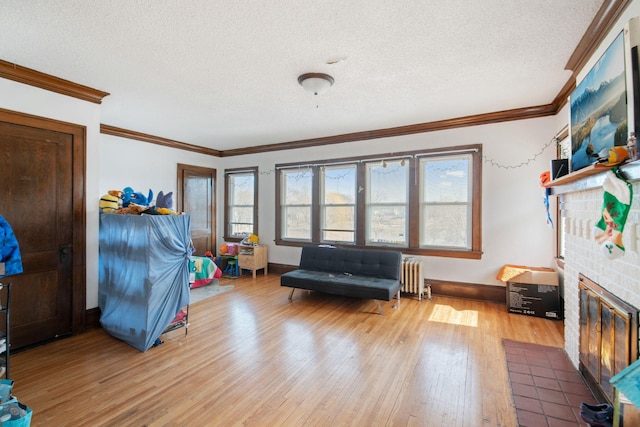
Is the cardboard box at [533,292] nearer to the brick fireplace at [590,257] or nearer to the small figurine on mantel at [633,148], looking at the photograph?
the brick fireplace at [590,257]

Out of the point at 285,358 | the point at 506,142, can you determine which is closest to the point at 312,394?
the point at 285,358

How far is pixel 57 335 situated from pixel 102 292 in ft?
1.78

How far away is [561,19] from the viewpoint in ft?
7.13

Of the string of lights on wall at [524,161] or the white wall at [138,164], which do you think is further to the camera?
the white wall at [138,164]

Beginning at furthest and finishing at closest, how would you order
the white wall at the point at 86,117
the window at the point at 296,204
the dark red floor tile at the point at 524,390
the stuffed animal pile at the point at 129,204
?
the window at the point at 296,204, the stuffed animal pile at the point at 129,204, the white wall at the point at 86,117, the dark red floor tile at the point at 524,390

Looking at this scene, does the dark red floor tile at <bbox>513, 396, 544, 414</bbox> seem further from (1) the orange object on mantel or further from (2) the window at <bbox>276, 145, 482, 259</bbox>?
(2) the window at <bbox>276, 145, 482, 259</bbox>

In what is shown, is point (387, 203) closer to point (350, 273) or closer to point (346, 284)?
point (350, 273)

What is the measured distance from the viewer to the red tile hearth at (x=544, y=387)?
6.34ft

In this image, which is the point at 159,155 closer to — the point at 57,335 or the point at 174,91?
the point at 174,91

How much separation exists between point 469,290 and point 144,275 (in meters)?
4.29

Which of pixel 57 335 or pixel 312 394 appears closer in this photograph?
pixel 312 394

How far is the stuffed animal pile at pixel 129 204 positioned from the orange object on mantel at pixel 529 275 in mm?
4230

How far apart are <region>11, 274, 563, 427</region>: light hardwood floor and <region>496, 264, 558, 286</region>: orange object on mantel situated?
470 millimetres

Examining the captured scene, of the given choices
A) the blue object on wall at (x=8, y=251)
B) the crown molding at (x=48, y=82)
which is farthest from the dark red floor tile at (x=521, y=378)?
the crown molding at (x=48, y=82)
